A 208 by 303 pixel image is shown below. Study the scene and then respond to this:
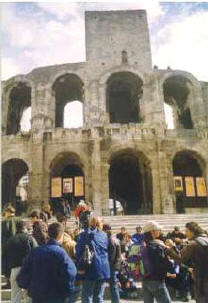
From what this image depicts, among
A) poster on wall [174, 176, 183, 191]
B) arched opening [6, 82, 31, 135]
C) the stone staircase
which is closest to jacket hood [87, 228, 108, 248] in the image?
the stone staircase

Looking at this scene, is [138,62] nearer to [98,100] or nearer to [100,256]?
[98,100]

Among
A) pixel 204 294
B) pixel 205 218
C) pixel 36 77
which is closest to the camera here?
pixel 204 294

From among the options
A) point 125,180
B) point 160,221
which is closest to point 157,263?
point 160,221

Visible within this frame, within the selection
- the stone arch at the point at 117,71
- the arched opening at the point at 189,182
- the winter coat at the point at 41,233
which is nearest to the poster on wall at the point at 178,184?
the arched opening at the point at 189,182

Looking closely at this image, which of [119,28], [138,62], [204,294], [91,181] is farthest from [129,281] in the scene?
[119,28]

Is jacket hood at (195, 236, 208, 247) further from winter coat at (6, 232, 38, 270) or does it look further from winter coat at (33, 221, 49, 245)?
winter coat at (6, 232, 38, 270)

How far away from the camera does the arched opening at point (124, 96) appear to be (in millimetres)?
28859

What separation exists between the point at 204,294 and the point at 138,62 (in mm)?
28055

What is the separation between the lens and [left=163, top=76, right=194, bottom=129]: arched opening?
2883 cm

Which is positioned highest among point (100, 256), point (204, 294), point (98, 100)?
point (98, 100)

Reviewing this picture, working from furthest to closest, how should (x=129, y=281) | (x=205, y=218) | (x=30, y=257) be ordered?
(x=205, y=218) → (x=129, y=281) → (x=30, y=257)

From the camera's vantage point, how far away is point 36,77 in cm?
2872

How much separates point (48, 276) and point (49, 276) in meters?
0.01

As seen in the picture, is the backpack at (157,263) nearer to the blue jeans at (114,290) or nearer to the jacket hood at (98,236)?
the jacket hood at (98,236)
